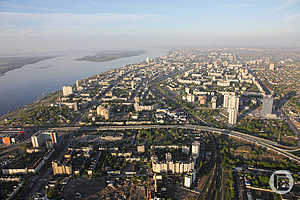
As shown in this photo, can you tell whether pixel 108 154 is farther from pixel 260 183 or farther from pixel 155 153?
pixel 260 183

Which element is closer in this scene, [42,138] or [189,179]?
[189,179]

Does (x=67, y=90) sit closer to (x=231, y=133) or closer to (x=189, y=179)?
(x=231, y=133)

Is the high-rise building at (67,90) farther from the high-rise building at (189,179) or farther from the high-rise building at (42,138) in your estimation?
the high-rise building at (189,179)

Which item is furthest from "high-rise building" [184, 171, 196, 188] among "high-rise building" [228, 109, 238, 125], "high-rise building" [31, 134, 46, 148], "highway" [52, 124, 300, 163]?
"high-rise building" [31, 134, 46, 148]

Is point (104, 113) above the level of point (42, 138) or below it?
above

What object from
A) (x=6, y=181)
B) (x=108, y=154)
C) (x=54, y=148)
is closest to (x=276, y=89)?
(x=108, y=154)

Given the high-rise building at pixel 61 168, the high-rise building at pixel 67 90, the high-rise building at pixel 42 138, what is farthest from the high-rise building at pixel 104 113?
the high-rise building at pixel 67 90

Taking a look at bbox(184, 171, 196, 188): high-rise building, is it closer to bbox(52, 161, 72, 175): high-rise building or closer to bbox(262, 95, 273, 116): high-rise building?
bbox(52, 161, 72, 175): high-rise building

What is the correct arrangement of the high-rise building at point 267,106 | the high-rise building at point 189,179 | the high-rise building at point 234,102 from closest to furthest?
the high-rise building at point 189,179 → the high-rise building at point 267,106 → the high-rise building at point 234,102

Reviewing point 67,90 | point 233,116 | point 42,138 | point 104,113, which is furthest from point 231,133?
point 67,90

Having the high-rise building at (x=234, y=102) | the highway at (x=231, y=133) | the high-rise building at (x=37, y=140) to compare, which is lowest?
the highway at (x=231, y=133)

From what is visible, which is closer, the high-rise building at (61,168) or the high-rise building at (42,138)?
the high-rise building at (61,168)
